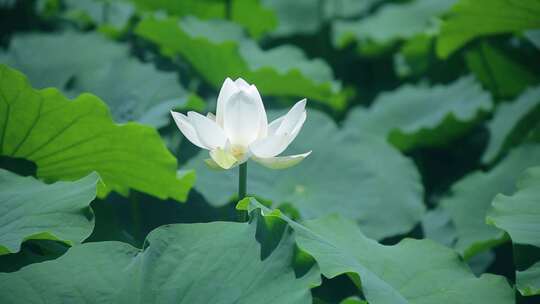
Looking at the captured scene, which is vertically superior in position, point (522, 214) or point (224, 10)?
point (522, 214)

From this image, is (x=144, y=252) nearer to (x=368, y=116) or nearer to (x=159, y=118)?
(x=159, y=118)

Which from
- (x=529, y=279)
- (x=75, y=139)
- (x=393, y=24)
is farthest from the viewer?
(x=393, y=24)

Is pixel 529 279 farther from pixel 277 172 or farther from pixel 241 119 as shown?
pixel 277 172

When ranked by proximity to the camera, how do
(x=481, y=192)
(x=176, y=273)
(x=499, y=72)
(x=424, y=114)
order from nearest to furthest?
(x=176, y=273), (x=481, y=192), (x=424, y=114), (x=499, y=72)

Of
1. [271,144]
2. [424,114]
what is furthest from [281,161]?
[424,114]

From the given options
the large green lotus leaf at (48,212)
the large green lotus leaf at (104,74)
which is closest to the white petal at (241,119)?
the large green lotus leaf at (48,212)

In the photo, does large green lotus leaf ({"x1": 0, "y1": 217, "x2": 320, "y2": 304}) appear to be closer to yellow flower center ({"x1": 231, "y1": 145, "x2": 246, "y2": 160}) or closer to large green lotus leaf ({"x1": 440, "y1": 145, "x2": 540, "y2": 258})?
yellow flower center ({"x1": 231, "y1": 145, "x2": 246, "y2": 160})

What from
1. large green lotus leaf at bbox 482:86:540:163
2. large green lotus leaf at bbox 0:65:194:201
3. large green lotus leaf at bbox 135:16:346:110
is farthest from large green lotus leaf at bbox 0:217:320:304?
large green lotus leaf at bbox 482:86:540:163

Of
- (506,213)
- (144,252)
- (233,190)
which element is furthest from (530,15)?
(144,252)
